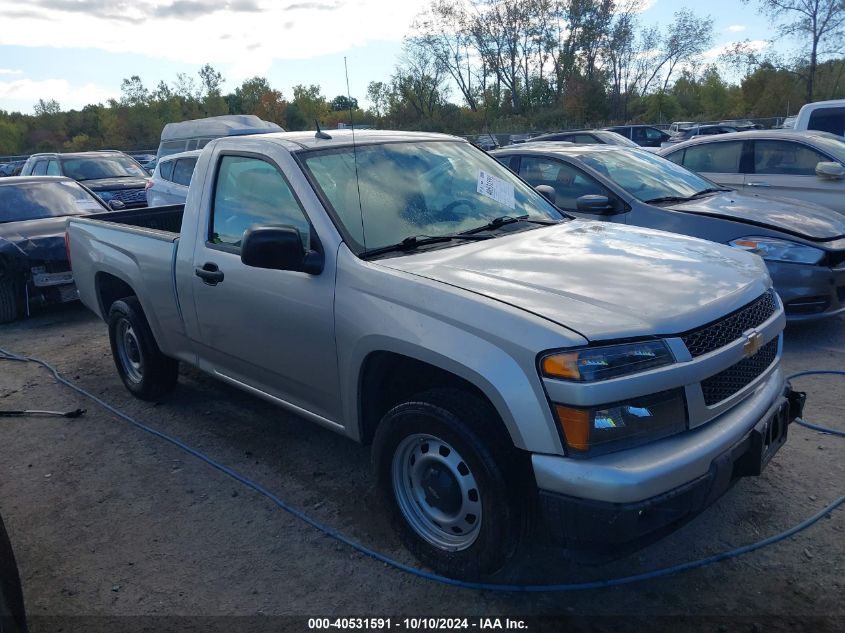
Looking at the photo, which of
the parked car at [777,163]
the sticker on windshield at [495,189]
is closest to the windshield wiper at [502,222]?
the sticker on windshield at [495,189]

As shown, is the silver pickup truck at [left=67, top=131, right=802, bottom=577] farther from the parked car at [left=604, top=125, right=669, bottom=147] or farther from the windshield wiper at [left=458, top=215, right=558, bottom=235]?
the parked car at [left=604, top=125, right=669, bottom=147]

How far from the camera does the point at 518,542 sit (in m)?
2.71

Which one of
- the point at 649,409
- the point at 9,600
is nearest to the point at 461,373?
the point at 649,409

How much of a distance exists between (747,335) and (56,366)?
5.92 meters

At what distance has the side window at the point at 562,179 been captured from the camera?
6.50 m

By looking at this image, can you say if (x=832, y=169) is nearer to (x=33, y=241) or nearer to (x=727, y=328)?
(x=727, y=328)

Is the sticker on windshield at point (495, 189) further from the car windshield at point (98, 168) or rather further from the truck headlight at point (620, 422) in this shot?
the car windshield at point (98, 168)

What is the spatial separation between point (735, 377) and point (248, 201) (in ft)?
9.02

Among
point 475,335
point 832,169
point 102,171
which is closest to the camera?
point 475,335

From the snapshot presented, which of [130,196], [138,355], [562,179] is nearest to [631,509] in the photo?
[138,355]

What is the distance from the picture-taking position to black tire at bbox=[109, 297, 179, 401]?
5043 millimetres

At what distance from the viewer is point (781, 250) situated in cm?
570

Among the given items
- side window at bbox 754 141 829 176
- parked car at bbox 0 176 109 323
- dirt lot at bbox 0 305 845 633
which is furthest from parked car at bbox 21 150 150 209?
side window at bbox 754 141 829 176

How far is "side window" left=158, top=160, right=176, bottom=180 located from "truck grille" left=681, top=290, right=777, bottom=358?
10.6 metres
